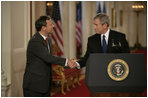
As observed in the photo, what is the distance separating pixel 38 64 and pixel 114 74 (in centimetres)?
124

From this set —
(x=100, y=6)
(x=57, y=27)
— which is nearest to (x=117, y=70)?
(x=57, y=27)

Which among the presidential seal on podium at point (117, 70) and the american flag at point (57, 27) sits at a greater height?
the american flag at point (57, 27)

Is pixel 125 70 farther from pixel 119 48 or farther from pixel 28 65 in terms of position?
pixel 28 65

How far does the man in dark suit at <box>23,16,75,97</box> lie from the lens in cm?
389

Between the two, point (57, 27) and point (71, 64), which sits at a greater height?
point (57, 27)

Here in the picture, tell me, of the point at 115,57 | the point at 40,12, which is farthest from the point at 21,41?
the point at 115,57

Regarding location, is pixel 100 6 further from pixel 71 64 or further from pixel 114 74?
pixel 114 74

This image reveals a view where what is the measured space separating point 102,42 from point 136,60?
2.37 feet

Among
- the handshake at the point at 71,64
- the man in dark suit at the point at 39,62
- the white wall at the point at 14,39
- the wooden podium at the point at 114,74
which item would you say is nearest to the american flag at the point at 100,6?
the white wall at the point at 14,39

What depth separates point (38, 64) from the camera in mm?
3922

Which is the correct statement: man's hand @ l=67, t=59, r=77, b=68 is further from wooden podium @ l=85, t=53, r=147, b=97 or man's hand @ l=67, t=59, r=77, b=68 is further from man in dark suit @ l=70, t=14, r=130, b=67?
wooden podium @ l=85, t=53, r=147, b=97

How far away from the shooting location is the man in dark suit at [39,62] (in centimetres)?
389

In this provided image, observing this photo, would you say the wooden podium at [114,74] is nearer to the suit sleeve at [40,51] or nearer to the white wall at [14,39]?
the suit sleeve at [40,51]

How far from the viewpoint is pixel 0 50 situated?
5.00m
